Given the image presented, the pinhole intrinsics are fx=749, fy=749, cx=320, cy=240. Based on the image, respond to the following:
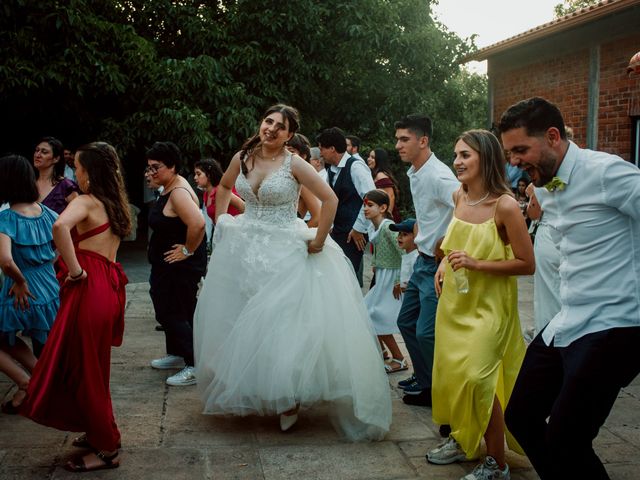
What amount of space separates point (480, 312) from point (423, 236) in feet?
4.01

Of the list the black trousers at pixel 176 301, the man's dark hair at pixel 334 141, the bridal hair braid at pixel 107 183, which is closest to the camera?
the bridal hair braid at pixel 107 183

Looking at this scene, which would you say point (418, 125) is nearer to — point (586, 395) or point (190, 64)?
point (586, 395)

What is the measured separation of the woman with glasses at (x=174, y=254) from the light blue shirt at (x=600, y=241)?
3.32m

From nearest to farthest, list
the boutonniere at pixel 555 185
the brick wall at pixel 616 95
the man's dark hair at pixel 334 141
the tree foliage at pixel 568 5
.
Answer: the boutonniere at pixel 555 185 < the man's dark hair at pixel 334 141 < the brick wall at pixel 616 95 < the tree foliage at pixel 568 5

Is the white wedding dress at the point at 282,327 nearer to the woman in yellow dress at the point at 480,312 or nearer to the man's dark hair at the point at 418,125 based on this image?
the woman in yellow dress at the point at 480,312

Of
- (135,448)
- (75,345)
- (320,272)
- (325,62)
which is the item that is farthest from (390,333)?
(325,62)

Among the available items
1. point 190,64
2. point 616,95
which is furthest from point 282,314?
point 616,95

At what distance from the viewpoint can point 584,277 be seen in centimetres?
306

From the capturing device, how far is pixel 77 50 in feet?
39.4

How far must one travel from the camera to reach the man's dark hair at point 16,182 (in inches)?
196

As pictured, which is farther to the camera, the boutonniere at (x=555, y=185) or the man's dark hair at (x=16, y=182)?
the man's dark hair at (x=16, y=182)

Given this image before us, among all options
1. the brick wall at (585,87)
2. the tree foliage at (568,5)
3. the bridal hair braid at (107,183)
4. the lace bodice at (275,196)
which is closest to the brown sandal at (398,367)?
the lace bodice at (275,196)

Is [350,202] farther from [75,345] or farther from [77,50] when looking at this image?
[77,50]

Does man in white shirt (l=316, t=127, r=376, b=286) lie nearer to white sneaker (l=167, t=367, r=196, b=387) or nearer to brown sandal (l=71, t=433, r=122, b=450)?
white sneaker (l=167, t=367, r=196, b=387)
